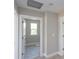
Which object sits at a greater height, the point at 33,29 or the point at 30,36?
the point at 33,29

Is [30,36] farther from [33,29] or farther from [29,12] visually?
[29,12]

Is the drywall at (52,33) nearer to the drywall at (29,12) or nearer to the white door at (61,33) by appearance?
the white door at (61,33)

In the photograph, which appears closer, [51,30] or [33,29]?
[51,30]

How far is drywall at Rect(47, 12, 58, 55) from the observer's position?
382 cm

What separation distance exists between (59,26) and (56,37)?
66 centimetres

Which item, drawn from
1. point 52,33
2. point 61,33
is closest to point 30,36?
point 52,33

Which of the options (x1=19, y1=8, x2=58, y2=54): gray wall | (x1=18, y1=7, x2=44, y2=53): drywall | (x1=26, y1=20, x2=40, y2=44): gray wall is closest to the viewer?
(x1=18, y1=7, x2=44, y2=53): drywall

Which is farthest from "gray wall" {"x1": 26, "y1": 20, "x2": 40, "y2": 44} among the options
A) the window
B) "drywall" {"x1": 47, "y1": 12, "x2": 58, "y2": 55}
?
"drywall" {"x1": 47, "y1": 12, "x2": 58, "y2": 55}

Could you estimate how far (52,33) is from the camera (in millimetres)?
3988

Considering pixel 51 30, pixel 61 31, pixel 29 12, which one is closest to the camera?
pixel 29 12

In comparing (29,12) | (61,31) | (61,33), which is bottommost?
(61,33)

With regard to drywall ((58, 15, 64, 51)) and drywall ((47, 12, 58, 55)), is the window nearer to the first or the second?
drywall ((47, 12, 58, 55))
